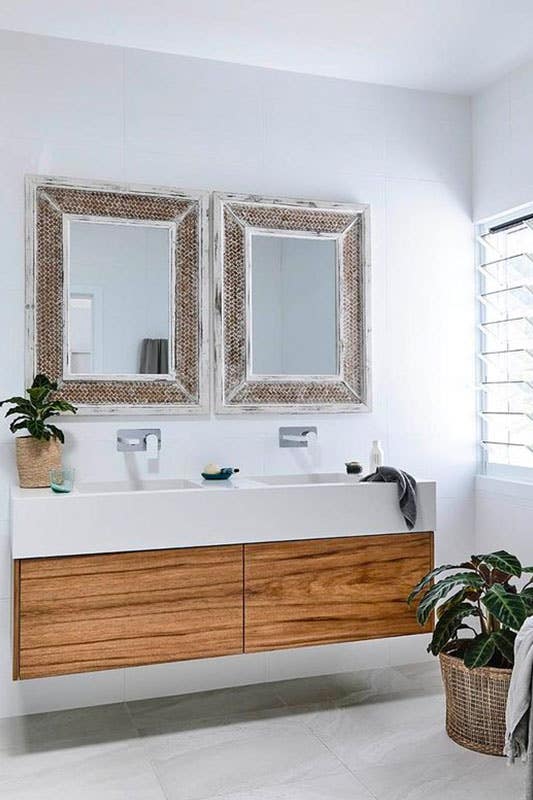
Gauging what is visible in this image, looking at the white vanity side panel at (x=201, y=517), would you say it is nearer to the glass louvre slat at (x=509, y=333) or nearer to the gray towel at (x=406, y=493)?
the gray towel at (x=406, y=493)

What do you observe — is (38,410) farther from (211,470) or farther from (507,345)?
(507,345)

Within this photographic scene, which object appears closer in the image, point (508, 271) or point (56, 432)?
point (56, 432)

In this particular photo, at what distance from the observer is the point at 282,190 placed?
360cm

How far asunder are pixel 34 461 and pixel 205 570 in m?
0.76

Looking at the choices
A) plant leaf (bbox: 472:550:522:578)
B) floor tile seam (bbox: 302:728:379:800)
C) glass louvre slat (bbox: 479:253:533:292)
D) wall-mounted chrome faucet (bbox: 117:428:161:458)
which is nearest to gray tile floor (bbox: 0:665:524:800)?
floor tile seam (bbox: 302:728:379:800)

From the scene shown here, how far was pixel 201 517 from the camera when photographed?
288cm

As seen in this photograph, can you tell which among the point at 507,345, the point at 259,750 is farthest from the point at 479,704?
the point at 507,345

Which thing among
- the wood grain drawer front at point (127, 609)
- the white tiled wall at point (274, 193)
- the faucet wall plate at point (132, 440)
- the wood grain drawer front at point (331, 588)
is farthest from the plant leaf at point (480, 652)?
the faucet wall plate at point (132, 440)

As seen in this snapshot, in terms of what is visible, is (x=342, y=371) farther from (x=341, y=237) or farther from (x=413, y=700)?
(x=413, y=700)

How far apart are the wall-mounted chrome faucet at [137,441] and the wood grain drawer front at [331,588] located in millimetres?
637

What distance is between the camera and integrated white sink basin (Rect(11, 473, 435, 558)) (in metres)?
2.70

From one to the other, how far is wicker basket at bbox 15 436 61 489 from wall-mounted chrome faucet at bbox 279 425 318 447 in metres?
0.99

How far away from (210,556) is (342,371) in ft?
3.72

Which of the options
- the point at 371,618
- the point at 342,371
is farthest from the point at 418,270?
the point at 371,618
